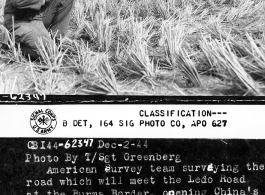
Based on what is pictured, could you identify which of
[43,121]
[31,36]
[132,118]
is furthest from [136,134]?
[31,36]

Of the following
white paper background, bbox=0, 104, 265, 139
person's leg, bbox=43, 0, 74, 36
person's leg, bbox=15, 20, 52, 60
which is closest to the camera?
white paper background, bbox=0, 104, 265, 139

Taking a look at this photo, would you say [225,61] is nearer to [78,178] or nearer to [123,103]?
[123,103]

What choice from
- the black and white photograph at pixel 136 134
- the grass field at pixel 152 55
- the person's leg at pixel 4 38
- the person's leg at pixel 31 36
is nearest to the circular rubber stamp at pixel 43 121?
the black and white photograph at pixel 136 134

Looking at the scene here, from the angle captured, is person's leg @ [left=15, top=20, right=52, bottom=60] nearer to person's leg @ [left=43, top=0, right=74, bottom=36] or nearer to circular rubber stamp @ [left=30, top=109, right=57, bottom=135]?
person's leg @ [left=43, top=0, right=74, bottom=36]

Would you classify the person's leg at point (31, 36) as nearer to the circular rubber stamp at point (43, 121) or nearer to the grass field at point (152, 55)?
the grass field at point (152, 55)

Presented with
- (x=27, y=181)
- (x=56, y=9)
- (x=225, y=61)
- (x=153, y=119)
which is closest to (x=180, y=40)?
(x=225, y=61)

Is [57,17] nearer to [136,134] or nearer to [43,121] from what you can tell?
[43,121]

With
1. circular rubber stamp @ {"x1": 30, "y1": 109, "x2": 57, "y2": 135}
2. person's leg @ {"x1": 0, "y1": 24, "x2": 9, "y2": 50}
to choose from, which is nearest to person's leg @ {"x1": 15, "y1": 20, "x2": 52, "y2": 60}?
person's leg @ {"x1": 0, "y1": 24, "x2": 9, "y2": 50}
